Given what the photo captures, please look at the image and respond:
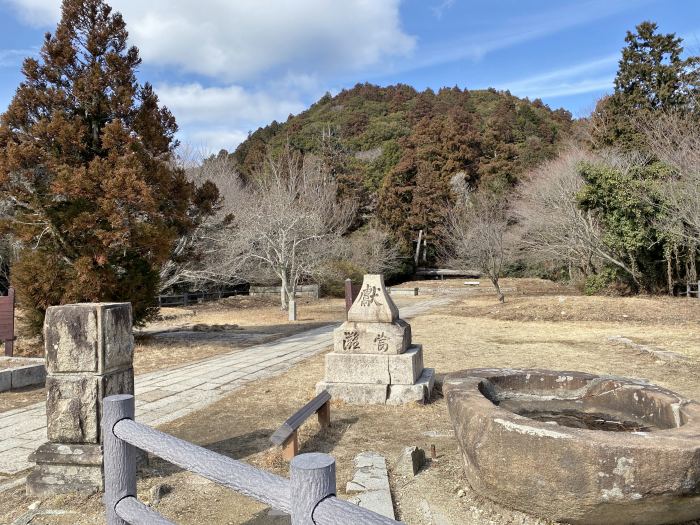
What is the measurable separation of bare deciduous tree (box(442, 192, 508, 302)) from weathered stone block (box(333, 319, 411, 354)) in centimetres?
1487

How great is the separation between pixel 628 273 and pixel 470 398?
2120 cm

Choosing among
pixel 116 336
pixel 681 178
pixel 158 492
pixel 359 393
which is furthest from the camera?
pixel 681 178

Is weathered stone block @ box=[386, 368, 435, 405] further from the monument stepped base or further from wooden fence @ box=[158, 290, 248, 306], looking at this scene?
wooden fence @ box=[158, 290, 248, 306]

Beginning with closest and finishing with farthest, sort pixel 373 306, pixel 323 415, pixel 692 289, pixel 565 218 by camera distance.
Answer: pixel 323 415
pixel 373 306
pixel 692 289
pixel 565 218

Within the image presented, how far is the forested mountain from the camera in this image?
1597 inches

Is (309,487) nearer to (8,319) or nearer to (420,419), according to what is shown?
(420,419)

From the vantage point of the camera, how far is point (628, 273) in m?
21.4

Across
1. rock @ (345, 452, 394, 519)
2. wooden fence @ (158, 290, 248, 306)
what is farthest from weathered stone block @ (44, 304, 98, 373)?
wooden fence @ (158, 290, 248, 306)

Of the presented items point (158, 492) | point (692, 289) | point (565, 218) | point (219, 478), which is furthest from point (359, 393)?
point (565, 218)

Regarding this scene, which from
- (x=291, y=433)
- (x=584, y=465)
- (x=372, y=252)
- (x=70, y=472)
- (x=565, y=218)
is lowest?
(x=70, y=472)

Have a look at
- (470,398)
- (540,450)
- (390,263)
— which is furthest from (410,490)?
(390,263)

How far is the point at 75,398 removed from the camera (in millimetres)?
3621

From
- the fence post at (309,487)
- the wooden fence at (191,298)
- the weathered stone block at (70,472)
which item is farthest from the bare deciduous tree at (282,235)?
the fence post at (309,487)

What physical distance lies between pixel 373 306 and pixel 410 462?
2.75 meters
